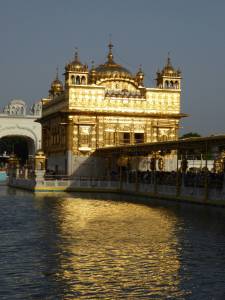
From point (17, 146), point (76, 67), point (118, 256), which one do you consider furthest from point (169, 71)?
point (17, 146)

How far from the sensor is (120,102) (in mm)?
50688

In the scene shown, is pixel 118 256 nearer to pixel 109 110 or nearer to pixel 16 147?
pixel 109 110

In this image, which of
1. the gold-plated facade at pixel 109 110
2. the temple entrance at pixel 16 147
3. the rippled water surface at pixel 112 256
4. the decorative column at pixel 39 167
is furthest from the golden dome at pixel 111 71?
the temple entrance at pixel 16 147

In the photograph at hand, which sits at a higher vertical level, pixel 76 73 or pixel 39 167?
pixel 76 73

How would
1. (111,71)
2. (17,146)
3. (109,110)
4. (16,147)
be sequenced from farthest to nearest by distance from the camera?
(16,147) → (17,146) → (111,71) → (109,110)

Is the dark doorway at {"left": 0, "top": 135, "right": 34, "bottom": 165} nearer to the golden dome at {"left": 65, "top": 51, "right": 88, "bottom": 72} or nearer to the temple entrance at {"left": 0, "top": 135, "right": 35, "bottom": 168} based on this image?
the temple entrance at {"left": 0, "top": 135, "right": 35, "bottom": 168}

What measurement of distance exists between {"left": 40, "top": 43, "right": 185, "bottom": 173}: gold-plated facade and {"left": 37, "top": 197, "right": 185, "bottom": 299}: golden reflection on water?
2398cm

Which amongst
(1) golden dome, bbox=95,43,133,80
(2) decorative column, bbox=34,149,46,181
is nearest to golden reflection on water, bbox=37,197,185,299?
(2) decorative column, bbox=34,149,46,181

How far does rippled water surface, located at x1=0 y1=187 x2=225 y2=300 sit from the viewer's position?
1223 cm

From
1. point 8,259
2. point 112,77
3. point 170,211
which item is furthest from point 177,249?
point 112,77

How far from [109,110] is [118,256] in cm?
3499

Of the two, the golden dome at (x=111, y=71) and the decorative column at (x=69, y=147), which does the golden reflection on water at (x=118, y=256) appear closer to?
the decorative column at (x=69, y=147)

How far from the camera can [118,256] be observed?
51.5 feet

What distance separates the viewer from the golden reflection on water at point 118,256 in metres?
12.3
